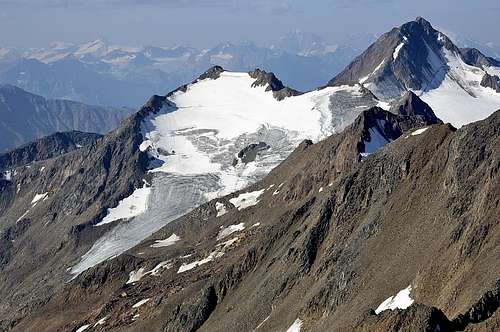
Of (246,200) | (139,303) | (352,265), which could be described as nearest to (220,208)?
(246,200)

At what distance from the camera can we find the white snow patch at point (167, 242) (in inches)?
6520

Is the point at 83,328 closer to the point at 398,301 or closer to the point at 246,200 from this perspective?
the point at 246,200

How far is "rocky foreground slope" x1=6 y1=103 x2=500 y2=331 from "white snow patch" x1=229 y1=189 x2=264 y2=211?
1625 cm

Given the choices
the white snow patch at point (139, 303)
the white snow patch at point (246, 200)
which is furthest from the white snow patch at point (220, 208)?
the white snow patch at point (139, 303)

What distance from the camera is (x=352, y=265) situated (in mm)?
83875

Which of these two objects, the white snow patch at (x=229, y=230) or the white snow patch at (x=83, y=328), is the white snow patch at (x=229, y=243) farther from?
the white snow patch at (x=83, y=328)

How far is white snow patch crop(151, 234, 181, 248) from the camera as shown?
16560 centimetres

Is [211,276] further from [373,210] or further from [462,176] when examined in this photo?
[462,176]

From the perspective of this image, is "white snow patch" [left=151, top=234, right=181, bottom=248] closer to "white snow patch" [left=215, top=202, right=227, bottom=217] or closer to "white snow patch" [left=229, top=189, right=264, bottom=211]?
"white snow patch" [left=215, top=202, right=227, bottom=217]

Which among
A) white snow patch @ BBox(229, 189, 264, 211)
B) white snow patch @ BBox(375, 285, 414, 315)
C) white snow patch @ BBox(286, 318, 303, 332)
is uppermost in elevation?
white snow patch @ BBox(375, 285, 414, 315)

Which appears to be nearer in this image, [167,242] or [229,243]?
[229,243]

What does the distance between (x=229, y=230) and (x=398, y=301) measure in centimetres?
8131

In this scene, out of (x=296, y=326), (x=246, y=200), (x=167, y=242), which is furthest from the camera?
(x=167, y=242)

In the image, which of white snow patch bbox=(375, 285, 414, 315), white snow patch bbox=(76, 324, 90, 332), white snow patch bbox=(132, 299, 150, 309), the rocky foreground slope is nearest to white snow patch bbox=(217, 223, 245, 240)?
the rocky foreground slope
